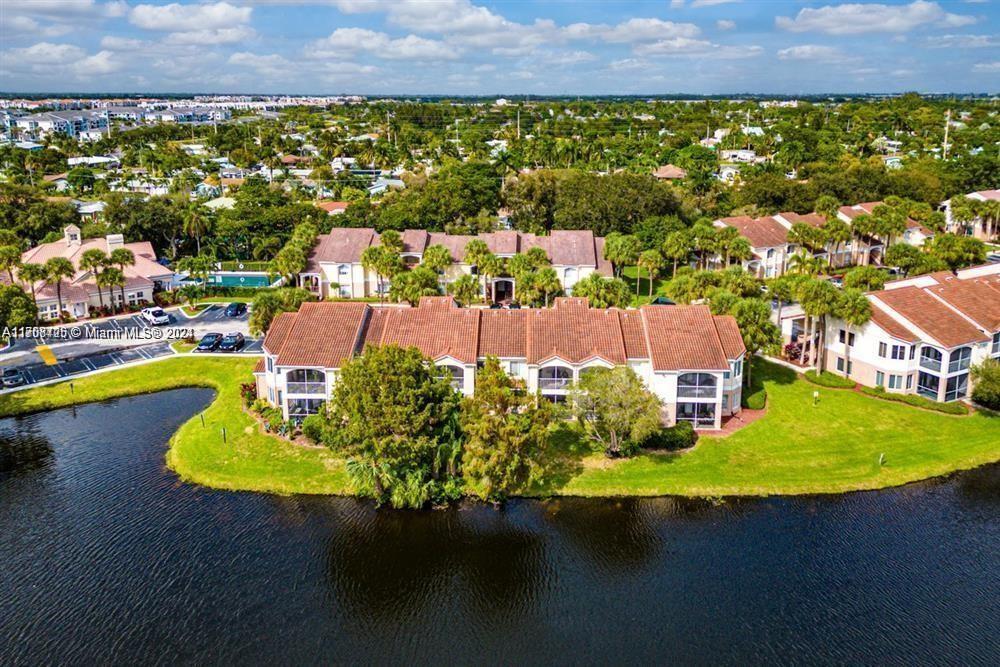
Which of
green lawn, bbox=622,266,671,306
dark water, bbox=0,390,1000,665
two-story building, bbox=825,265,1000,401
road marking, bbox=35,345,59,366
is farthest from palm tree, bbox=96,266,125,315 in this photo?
two-story building, bbox=825,265,1000,401

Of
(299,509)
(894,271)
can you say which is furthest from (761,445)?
(894,271)

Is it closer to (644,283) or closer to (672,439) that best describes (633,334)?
(672,439)

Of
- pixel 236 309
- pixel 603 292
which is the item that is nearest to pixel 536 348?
pixel 603 292

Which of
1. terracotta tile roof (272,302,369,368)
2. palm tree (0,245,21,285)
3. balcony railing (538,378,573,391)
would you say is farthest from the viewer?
palm tree (0,245,21,285)

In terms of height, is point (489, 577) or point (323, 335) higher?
point (323, 335)

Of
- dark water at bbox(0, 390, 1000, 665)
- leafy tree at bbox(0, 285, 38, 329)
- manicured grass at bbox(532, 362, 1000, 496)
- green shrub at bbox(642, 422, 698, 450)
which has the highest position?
leafy tree at bbox(0, 285, 38, 329)

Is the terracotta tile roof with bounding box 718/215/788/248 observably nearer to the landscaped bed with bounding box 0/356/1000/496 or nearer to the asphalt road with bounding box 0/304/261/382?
the landscaped bed with bounding box 0/356/1000/496
